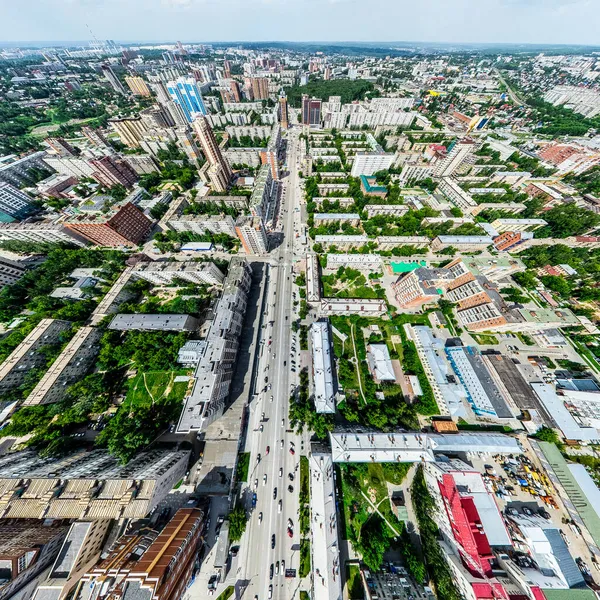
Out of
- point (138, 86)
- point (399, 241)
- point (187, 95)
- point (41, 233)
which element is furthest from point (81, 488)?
point (138, 86)

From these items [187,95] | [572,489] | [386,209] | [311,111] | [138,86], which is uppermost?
[138,86]

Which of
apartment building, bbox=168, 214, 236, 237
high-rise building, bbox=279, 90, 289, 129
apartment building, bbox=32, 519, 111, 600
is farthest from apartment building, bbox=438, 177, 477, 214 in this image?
apartment building, bbox=32, 519, 111, 600

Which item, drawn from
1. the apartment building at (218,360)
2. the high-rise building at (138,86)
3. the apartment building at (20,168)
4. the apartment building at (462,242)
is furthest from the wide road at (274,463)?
the high-rise building at (138,86)

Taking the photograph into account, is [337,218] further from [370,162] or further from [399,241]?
[370,162]

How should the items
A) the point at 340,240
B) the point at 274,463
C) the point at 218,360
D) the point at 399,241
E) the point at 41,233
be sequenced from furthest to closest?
the point at 399,241 < the point at 41,233 < the point at 340,240 < the point at 274,463 < the point at 218,360

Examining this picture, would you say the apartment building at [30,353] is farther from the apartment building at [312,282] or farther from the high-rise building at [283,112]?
the high-rise building at [283,112]

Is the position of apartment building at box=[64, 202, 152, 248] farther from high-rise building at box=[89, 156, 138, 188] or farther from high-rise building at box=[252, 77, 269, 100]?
high-rise building at box=[252, 77, 269, 100]

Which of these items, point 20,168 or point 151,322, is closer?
point 151,322
